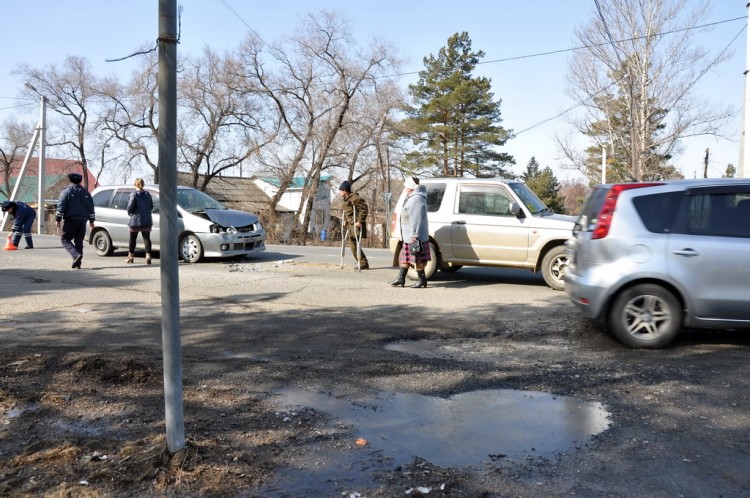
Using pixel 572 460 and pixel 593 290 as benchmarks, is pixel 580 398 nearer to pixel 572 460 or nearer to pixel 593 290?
pixel 572 460

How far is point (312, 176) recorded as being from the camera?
40438 millimetres

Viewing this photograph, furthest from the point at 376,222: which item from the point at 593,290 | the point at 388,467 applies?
the point at 388,467

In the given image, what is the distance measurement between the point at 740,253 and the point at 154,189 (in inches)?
465

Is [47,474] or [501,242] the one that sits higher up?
[501,242]

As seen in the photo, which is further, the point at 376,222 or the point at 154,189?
the point at 376,222

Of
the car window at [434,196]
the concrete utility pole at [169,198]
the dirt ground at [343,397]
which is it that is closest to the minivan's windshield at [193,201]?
the car window at [434,196]

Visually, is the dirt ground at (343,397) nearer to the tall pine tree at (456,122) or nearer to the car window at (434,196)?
the car window at (434,196)

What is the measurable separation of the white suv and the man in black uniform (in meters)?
6.12

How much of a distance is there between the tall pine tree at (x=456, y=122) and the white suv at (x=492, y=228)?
118ft

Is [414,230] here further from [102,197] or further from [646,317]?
[102,197]

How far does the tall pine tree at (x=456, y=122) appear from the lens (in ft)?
153

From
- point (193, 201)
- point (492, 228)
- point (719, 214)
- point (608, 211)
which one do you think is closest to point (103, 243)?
point (193, 201)

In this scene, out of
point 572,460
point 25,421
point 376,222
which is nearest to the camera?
point 572,460

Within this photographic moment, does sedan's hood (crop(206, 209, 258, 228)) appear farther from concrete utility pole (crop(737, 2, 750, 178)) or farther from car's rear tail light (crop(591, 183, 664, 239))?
concrete utility pole (crop(737, 2, 750, 178))
